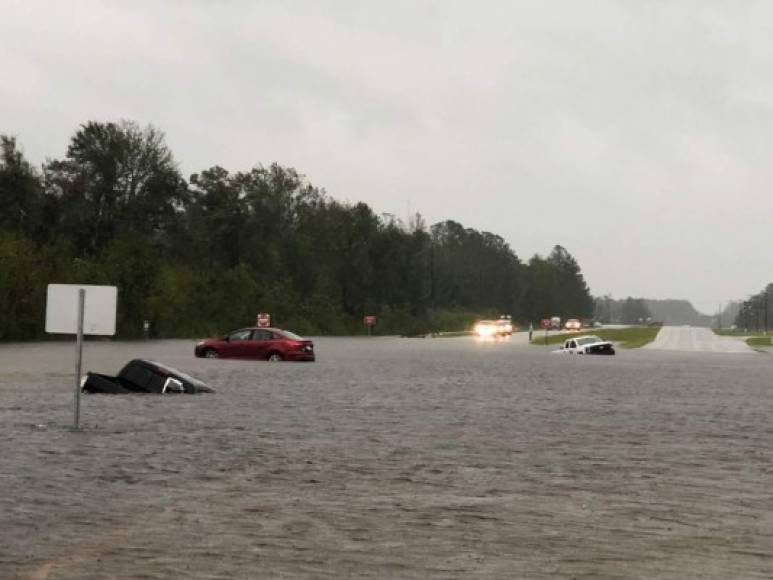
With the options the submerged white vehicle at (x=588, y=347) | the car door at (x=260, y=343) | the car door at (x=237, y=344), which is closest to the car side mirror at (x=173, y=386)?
the car door at (x=260, y=343)

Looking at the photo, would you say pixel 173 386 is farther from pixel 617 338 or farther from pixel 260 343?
pixel 617 338

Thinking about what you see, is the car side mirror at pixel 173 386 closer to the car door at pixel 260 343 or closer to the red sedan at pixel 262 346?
the red sedan at pixel 262 346

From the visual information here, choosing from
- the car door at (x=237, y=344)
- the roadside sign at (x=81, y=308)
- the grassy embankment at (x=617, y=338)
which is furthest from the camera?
the grassy embankment at (x=617, y=338)

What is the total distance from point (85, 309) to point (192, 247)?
324 feet

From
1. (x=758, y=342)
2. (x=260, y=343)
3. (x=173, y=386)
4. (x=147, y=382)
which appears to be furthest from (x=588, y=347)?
(x=758, y=342)

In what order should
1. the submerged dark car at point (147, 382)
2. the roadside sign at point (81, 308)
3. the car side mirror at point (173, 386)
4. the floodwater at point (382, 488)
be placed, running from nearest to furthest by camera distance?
1. the floodwater at point (382, 488)
2. the roadside sign at point (81, 308)
3. the submerged dark car at point (147, 382)
4. the car side mirror at point (173, 386)

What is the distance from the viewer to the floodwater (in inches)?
290

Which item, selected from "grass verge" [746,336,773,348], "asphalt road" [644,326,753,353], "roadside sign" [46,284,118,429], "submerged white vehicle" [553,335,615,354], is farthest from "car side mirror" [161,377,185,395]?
"grass verge" [746,336,773,348]

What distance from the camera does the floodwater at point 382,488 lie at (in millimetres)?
7359

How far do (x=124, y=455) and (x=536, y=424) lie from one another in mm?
7640

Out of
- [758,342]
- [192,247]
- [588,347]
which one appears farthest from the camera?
[192,247]

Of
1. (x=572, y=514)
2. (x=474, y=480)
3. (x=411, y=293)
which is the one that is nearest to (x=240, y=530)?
(x=572, y=514)

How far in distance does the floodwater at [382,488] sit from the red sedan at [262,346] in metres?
18.7

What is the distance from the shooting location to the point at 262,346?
42.4 meters
